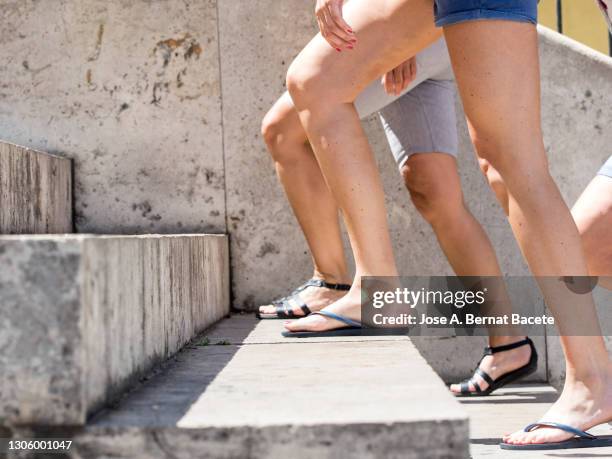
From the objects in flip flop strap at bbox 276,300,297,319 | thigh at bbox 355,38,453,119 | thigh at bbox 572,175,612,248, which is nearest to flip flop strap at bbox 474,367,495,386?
flip flop strap at bbox 276,300,297,319

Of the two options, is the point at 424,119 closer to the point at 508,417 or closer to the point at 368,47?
the point at 368,47

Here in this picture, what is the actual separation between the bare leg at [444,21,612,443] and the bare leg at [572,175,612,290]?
0.50 m

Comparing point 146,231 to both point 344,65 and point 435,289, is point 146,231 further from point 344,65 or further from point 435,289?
point 344,65

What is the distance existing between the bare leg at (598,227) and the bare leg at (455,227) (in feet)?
2.12

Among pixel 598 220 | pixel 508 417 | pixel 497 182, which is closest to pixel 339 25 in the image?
pixel 497 182

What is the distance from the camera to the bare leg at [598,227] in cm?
240

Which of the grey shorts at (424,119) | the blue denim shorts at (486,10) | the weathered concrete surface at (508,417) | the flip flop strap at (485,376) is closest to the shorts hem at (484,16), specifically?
the blue denim shorts at (486,10)

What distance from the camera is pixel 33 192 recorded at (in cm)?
289

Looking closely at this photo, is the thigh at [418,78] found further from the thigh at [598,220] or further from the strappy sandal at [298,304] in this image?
the thigh at [598,220]

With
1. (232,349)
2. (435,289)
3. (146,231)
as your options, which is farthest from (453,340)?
(232,349)

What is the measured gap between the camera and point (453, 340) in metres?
3.77

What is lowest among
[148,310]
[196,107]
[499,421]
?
[499,421]

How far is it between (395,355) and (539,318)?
1932mm

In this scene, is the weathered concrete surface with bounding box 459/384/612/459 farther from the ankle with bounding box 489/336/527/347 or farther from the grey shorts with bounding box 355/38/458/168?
the grey shorts with bounding box 355/38/458/168
